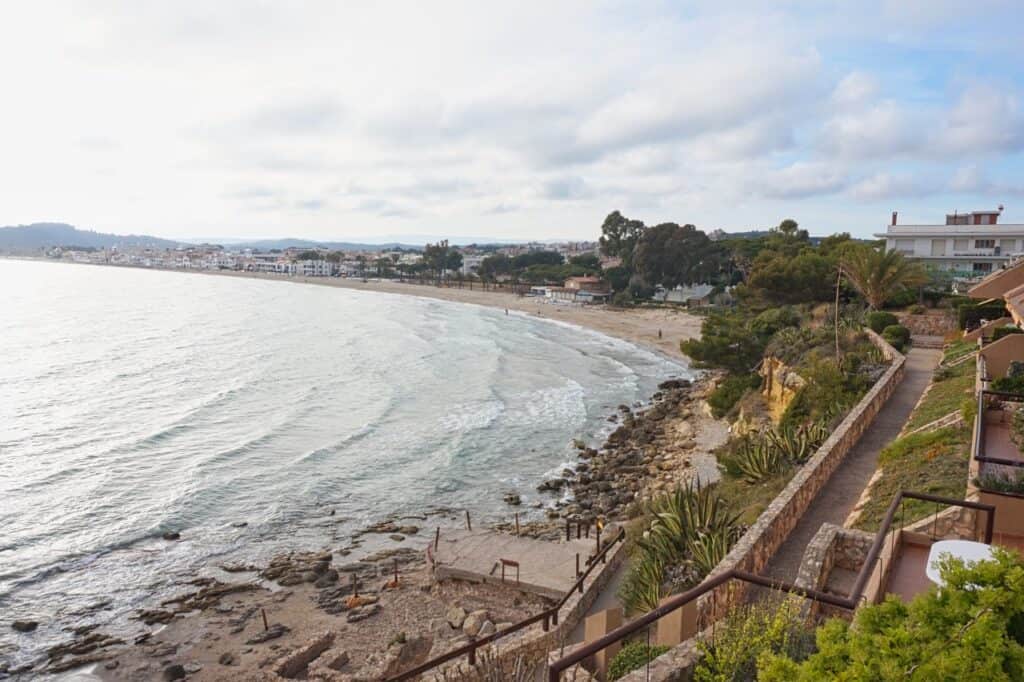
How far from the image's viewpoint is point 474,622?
15242mm

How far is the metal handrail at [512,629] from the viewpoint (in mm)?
9688

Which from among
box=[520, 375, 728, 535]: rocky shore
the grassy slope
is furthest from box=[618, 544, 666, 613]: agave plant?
box=[520, 375, 728, 535]: rocky shore

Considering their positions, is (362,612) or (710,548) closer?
(710,548)

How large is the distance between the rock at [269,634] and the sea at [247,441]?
12.7 ft

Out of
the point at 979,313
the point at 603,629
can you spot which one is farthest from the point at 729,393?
the point at 603,629

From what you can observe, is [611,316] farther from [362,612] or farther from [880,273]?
[362,612]

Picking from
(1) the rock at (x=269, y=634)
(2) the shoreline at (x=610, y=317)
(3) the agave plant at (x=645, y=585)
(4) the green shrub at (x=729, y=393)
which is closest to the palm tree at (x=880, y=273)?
(4) the green shrub at (x=729, y=393)

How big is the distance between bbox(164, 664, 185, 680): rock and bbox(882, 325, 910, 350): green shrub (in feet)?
88.2

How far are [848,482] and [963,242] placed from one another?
4713 centimetres

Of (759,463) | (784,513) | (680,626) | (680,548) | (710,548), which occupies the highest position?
(784,513)

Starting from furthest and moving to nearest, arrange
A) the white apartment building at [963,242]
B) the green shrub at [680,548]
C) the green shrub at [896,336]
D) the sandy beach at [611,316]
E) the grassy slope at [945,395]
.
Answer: the sandy beach at [611,316] → the white apartment building at [963,242] → the green shrub at [896,336] → the grassy slope at [945,395] → the green shrub at [680,548]

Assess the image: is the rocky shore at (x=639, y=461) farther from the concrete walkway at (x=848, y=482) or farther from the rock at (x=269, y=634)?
the rock at (x=269, y=634)

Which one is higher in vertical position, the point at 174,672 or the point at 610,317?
the point at 610,317

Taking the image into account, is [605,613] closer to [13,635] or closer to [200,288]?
[13,635]
